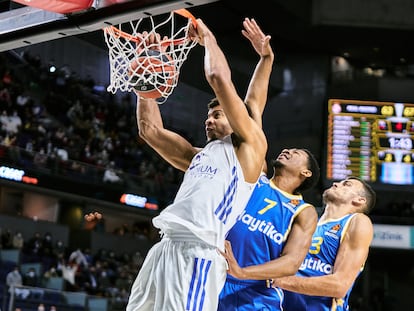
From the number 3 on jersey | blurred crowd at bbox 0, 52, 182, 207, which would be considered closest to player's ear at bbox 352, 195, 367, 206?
the number 3 on jersey

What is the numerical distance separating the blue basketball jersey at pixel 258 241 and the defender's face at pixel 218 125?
1.47 feet

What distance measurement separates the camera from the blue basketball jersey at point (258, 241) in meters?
4.05

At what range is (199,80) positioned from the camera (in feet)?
47.4

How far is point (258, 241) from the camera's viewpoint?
4098 mm

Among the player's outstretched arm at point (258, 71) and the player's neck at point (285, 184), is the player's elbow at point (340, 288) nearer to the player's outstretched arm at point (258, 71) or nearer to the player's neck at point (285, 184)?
the player's neck at point (285, 184)

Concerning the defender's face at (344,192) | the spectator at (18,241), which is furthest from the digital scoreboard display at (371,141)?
the defender's face at (344,192)

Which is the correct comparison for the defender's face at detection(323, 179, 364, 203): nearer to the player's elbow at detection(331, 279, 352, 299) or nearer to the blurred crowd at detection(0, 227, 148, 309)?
the player's elbow at detection(331, 279, 352, 299)

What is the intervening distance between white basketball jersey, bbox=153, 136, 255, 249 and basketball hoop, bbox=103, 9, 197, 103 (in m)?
0.56

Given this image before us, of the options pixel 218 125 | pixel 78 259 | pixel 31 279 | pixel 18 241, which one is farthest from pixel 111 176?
pixel 218 125

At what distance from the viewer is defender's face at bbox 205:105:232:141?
12.9 feet

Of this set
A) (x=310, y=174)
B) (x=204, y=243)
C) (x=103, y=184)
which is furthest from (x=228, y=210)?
(x=103, y=184)

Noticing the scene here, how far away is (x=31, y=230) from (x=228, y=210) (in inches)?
559

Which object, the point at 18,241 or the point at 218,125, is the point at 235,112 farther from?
the point at 18,241

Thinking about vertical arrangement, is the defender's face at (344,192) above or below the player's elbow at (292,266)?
above
